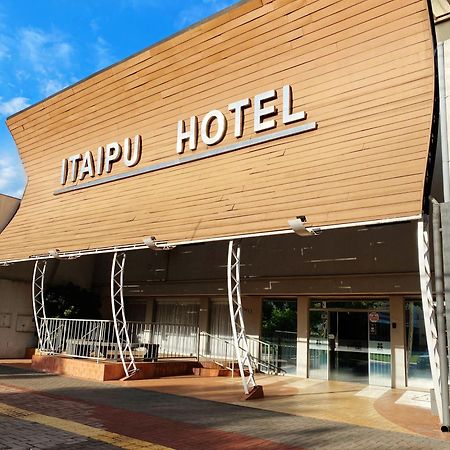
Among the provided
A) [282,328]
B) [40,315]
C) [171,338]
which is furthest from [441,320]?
[40,315]

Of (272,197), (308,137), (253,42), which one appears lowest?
(272,197)

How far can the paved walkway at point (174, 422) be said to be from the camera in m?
6.12

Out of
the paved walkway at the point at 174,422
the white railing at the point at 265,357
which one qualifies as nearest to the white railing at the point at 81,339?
the paved walkway at the point at 174,422

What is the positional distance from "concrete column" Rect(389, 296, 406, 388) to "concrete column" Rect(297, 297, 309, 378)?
2552 mm

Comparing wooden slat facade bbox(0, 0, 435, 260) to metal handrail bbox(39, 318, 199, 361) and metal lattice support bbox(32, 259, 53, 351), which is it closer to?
metal lattice support bbox(32, 259, 53, 351)

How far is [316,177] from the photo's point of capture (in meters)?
9.41

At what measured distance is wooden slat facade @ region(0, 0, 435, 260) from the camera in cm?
862

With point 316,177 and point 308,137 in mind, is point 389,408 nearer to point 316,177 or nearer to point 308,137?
point 316,177

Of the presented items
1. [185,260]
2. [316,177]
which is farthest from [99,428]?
[185,260]

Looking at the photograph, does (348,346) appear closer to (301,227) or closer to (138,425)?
(301,227)

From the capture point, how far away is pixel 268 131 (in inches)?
432

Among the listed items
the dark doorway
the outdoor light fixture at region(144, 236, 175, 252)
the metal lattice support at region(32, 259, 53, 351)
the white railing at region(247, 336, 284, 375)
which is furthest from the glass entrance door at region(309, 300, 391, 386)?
the metal lattice support at region(32, 259, 53, 351)

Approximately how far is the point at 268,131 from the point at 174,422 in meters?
6.53

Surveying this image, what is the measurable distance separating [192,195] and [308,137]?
3258 millimetres
